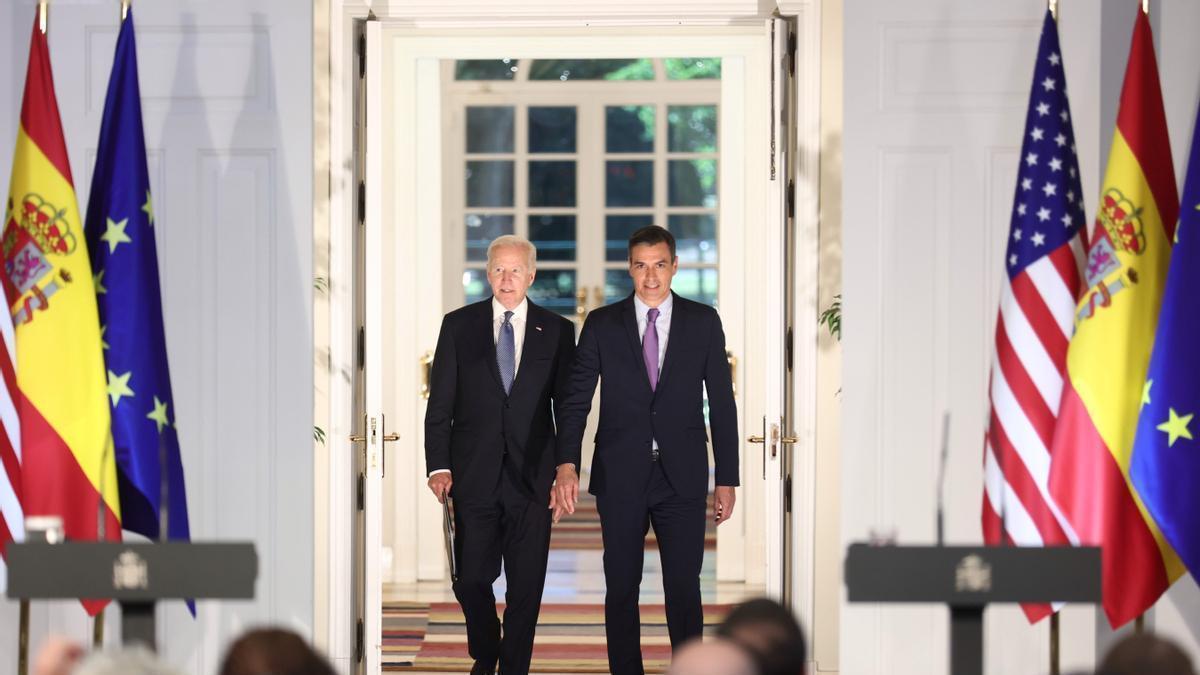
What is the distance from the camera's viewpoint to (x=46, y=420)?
12.2ft

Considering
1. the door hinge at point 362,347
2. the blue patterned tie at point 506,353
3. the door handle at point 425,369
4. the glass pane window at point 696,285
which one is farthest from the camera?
the glass pane window at point 696,285

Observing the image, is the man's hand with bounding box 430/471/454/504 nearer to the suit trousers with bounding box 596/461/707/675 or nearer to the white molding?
the suit trousers with bounding box 596/461/707/675

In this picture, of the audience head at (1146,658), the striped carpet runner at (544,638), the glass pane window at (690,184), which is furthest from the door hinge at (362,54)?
the glass pane window at (690,184)

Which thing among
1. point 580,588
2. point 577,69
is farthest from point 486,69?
point 580,588

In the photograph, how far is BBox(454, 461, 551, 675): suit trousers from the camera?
4723 mm

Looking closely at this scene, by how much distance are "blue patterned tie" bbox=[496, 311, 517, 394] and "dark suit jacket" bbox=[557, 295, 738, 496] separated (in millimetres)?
241

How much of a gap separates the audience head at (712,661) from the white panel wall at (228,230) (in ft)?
8.90

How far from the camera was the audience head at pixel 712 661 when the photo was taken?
6.24 feet

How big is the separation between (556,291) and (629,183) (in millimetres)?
950

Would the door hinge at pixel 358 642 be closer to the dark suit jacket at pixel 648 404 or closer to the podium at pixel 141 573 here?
the dark suit jacket at pixel 648 404

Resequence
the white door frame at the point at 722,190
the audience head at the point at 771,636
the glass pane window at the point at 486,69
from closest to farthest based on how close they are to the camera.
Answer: the audience head at the point at 771,636 → the white door frame at the point at 722,190 → the glass pane window at the point at 486,69

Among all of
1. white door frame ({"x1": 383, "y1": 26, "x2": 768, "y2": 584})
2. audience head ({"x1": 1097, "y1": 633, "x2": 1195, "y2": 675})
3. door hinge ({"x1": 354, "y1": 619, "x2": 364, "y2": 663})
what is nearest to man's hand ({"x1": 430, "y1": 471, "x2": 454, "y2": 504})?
door hinge ({"x1": 354, "y1": 619, "x2": 364, "y2": 663})

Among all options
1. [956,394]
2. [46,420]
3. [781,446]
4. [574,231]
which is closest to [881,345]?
[956,394]

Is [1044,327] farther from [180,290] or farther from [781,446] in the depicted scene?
[180,290]
